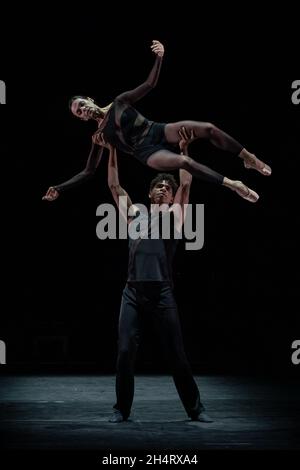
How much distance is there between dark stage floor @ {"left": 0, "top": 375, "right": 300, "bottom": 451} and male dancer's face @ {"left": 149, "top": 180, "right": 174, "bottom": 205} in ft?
4.37

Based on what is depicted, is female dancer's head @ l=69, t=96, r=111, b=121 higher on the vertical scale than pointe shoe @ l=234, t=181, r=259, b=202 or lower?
higher

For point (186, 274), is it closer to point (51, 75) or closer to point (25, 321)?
point (25, 321)

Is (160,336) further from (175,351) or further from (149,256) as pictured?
(149,256)

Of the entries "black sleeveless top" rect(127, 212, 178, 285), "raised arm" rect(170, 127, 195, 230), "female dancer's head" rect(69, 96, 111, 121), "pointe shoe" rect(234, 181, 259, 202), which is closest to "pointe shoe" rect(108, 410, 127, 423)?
"black sleeveless top" rect(127, 212, 178, 285)

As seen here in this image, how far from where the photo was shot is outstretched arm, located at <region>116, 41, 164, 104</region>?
153 inches

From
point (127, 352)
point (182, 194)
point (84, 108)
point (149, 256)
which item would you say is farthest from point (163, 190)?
point (127, 352)

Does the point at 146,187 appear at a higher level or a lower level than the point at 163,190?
higher

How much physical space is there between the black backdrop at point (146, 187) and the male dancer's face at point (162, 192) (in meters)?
2.66

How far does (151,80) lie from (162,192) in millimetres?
801

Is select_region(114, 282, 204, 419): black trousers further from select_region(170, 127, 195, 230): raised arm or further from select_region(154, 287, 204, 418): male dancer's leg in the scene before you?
select_region(170, 127, 195, 230): raised arm

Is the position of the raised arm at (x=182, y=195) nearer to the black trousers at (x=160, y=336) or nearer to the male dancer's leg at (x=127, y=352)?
the black trousers at (x=160, y=336)

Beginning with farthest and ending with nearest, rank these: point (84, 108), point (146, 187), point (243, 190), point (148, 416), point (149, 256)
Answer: point (146, 187), point (148, 416), point (149, 256), point (84, 108), point (243, 190)

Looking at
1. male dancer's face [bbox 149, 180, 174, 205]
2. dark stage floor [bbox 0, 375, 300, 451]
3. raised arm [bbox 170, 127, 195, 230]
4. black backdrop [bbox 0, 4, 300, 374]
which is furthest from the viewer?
black backdrop [bbox 0, 4, 300, 374]

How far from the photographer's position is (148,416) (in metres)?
4.61
